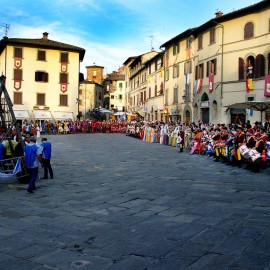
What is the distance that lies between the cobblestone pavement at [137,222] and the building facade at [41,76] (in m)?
33.6

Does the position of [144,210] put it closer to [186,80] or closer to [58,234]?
[58,234]

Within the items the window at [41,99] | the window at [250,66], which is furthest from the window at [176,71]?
the window at [41,99]

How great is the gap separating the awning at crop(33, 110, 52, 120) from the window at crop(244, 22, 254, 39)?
84.3 ft

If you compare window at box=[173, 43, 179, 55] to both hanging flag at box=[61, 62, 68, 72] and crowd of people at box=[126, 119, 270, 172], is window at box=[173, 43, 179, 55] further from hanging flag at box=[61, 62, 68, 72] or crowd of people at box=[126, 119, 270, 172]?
crowd of people at box=[126, 119, 270, 172]

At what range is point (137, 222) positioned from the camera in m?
6.45

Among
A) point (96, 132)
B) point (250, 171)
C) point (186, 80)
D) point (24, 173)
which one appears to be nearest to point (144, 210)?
point (24, 173)

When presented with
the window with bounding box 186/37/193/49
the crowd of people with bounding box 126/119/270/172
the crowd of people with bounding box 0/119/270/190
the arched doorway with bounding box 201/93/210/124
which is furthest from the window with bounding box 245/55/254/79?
the window with bounding box 186/37/193/49

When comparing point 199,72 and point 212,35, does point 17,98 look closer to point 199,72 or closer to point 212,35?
point 199,72

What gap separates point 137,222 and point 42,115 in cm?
3892

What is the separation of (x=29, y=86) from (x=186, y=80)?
64.0 ft

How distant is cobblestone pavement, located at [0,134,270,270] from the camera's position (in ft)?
15.4

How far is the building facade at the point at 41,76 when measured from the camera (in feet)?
140

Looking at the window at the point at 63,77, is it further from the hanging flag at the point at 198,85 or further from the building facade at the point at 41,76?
the hanging flag at the point at 198,85

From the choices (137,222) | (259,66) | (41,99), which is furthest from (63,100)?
(137,222)
